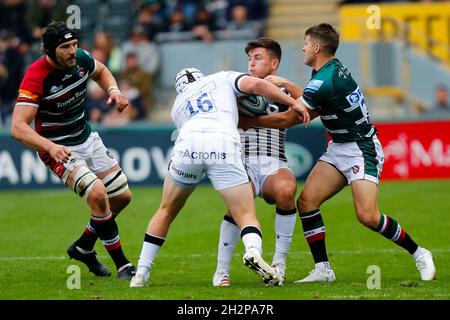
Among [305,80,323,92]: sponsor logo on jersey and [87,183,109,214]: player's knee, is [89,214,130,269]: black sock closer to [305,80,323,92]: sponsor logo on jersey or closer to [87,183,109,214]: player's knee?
[87,183,109,214]: player's knee

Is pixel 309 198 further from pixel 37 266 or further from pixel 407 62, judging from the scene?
pixel 407 62

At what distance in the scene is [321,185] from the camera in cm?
1075

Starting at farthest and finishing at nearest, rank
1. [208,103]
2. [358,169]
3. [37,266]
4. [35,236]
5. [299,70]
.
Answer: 1. [299,70]
2. [35,236]
3. [37,266]
4. [358,169]
5. [208,103]

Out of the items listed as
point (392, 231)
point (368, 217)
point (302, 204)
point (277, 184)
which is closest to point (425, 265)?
point (392, 231)

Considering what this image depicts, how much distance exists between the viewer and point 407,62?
80.9ft

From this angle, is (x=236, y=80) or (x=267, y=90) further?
(x=236, y=80)

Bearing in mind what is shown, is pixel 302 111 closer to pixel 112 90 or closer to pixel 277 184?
pixel 277 184

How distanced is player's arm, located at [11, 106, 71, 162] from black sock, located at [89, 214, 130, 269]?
1.03 metres

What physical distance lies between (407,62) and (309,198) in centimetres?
1456

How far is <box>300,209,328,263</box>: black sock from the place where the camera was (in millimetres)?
10727

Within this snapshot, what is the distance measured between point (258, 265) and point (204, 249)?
162 inches

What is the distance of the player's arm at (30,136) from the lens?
10.3 metres

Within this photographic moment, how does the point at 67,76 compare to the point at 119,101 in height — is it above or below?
above
